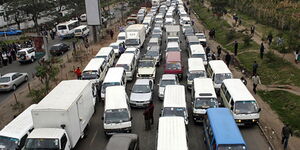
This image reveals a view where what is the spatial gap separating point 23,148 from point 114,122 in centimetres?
501

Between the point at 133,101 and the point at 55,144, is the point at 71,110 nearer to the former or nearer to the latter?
the point at 55,144

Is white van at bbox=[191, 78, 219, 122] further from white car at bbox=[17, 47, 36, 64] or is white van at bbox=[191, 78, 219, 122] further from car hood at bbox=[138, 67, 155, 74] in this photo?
white car at bbox=[17, 47, 36, 64]

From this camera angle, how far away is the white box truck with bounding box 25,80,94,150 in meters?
14.4

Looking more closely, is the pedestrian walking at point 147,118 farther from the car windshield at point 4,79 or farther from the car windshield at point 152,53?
the car windshield at point 4,79

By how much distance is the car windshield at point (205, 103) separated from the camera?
18438mm

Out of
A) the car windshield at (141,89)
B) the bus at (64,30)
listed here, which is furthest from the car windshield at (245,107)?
the bus at (64,30)

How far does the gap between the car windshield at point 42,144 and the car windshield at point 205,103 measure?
853 centimetres

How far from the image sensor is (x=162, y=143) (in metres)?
12.9

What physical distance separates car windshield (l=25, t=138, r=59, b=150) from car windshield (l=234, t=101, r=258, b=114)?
10.2m

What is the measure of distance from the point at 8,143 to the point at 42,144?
7.50 feet

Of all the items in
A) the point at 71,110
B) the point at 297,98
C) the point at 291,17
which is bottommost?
the point at 297,98

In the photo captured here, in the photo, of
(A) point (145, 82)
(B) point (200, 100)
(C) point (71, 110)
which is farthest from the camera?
(A) point (145, 82)

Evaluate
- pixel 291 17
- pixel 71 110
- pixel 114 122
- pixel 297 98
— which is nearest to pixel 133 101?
pixel 114 122

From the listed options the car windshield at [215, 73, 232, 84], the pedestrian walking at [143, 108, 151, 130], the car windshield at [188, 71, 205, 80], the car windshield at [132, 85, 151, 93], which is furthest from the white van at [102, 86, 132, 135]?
the car windshield at [215, 73, 232, 84]
